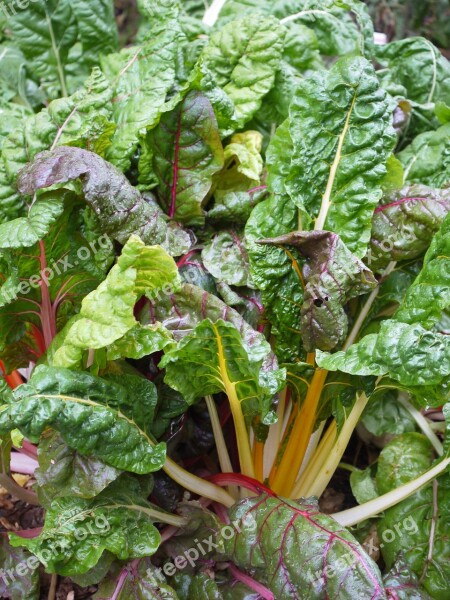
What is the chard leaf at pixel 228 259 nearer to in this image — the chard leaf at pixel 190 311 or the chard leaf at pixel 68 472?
the chard leaf at pixel 190 311

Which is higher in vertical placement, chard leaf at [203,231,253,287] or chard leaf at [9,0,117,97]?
chard leaf at [9,0,117,97]

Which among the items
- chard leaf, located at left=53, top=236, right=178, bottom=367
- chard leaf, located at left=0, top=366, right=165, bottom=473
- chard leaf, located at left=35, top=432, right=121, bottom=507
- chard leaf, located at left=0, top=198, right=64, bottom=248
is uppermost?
chard leaf, located at left=0, top=198, right=64, bottom=248

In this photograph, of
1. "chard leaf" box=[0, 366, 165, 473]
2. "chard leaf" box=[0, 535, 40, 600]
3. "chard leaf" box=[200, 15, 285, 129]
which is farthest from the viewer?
"chard leaf" box=[200, 15, 285, 129]

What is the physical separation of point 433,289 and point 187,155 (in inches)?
25.4

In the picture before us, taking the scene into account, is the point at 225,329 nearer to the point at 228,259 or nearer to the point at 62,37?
the point at 228,259

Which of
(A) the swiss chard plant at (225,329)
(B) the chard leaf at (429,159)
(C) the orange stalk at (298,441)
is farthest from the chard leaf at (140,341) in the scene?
(B) the chard leaf at (429,159)

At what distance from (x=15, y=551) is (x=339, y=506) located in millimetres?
768

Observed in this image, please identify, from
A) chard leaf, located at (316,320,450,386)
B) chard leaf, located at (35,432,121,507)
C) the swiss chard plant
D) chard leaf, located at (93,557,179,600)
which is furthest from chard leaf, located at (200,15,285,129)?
chard leaf, located at (93,557,179,600)

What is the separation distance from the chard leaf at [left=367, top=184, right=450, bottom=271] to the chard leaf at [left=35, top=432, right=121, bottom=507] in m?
0.73

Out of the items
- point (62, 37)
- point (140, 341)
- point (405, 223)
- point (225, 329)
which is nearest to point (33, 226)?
point (140, 341)

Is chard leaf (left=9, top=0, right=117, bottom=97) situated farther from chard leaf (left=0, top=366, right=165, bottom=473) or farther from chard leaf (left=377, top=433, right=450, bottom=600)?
chard leaf (left=377, top=433, right=450, bottom=600)

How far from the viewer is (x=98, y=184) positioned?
4.19 ft

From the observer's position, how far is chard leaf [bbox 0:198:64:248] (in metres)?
1.23

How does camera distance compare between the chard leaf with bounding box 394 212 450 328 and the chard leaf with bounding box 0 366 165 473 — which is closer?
the chard leaf with bounding box 0 366 165 473
